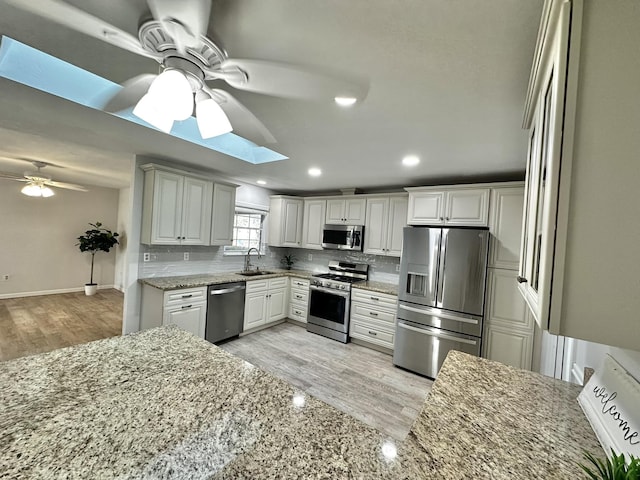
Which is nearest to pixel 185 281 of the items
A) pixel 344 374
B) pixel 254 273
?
pixel 254 273

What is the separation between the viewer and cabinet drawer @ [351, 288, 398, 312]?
3.55 metres

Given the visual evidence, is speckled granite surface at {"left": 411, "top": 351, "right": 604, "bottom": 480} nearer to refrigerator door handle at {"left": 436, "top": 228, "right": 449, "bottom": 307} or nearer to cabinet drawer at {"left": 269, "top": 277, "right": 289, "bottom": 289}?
refrigerator door handle at {"left": 436, "top": 228, "right": 449, "bottom": 307}

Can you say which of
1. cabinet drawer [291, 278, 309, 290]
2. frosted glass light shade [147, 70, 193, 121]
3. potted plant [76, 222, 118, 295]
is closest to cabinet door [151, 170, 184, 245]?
cabinet drawer [291, 278, 309, 290]

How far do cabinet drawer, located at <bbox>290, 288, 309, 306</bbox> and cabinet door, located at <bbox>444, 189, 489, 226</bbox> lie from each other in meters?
2.44

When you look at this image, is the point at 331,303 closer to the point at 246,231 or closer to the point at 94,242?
the point at 246,231

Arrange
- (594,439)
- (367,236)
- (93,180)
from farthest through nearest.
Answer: (93,180) → (367,236) → (594,439)

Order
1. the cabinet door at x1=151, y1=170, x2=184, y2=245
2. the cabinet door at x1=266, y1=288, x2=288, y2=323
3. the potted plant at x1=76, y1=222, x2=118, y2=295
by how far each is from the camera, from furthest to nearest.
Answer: the potted plant at x1=76, y1=222, x2=118, y2=295 → the cabinet door at x1=266, y1=288, x2=288, y2=323 → the cabinet door at x1=151, y1=170, x2=184, y2=245

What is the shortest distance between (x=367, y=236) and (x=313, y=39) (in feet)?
10.5

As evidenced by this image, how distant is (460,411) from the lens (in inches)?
40.4

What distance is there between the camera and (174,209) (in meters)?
3.30

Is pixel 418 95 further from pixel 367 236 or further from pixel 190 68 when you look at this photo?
pixel 367 236

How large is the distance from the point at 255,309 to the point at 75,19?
3.61m

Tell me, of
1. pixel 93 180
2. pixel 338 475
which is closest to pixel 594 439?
pixel 338 475

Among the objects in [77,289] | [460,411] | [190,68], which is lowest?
[77,289]
